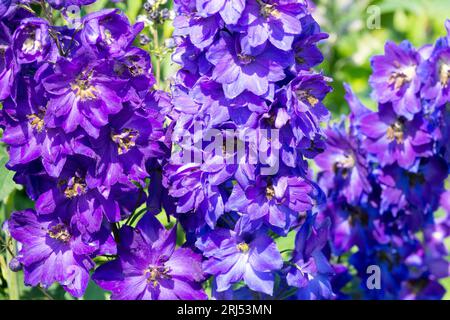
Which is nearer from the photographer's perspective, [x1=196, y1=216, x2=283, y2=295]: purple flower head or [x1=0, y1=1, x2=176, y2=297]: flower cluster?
[x1=0, y1=1, x2=176, y2=297]: flower cluster

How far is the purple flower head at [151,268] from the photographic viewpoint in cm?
222

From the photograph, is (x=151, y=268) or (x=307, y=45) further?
(x=151, y=268)

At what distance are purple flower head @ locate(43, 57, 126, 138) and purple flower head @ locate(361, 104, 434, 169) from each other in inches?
35.0

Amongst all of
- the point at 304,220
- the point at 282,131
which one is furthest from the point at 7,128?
the point at 304,220

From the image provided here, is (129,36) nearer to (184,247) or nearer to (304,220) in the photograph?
(184,247)

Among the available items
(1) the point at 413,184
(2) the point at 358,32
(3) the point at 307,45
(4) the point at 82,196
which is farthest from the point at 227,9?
(2) the point at 358,32

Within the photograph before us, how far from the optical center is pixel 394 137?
2.50 m

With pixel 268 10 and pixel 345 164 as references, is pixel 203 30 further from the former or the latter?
pixel 345 164

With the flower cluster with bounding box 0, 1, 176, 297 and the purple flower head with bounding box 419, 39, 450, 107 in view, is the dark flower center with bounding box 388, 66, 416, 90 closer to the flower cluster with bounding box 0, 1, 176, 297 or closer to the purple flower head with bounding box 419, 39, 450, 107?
the purple flower head with bounding box 419, 39, 450, 107

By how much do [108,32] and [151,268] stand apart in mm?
644

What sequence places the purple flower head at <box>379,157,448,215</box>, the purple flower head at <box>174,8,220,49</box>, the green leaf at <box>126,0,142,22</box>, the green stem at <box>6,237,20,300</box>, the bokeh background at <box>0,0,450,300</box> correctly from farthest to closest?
the bokeh background at <box>0,0,450,300</box> < the green leaf at <box>126,0,142,22</box> < the purple flower head at <box>379,157,448,215</box> < the green stem at <box>6,237,20,300</box> < the purple flower head at <box>174,8,220,49</box>

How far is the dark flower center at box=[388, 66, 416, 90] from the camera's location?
250cm

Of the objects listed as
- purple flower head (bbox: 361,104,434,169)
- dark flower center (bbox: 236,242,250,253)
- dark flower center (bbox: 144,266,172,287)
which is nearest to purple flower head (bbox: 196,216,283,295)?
dark flower center (bbox: 236,242,250,253)

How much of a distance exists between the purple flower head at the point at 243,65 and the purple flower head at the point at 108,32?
0.68ft
